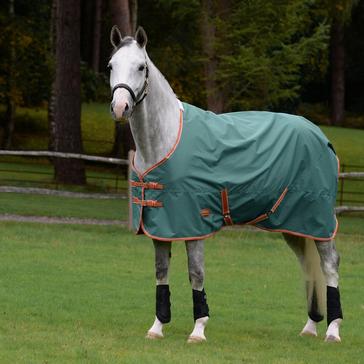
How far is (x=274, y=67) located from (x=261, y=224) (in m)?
16.2

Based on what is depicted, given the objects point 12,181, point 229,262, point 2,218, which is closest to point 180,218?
point 229,262

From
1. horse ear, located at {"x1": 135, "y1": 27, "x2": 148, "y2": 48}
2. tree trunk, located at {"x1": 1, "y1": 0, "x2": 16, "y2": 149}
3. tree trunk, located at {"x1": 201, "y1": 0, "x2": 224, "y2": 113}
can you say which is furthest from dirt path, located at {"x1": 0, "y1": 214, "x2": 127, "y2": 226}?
tree trunk, located at {"x1": 1, "y1": 0, "x2": 16, "y2": 149}

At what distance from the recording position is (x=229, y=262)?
14922 millimetres

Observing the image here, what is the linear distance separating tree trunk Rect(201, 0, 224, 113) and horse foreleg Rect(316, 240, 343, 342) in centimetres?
1566

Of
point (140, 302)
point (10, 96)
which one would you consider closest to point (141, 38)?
point (140, 302)

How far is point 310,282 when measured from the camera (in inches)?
370

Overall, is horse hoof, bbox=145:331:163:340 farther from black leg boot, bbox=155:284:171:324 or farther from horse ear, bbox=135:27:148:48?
horse ear, bbox=135:27:148:48

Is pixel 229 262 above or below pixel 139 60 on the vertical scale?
below

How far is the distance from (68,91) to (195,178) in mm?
18313

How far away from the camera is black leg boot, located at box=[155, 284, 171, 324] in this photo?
8656 mm

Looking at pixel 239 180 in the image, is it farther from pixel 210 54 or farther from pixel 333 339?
pixel 210 54

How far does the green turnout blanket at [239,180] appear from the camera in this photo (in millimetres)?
8422

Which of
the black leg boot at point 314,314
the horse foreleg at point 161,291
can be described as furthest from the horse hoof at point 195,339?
the black leg boot at point 314,314

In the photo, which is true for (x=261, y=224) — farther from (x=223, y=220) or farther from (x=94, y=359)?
(x=94, y=359)
